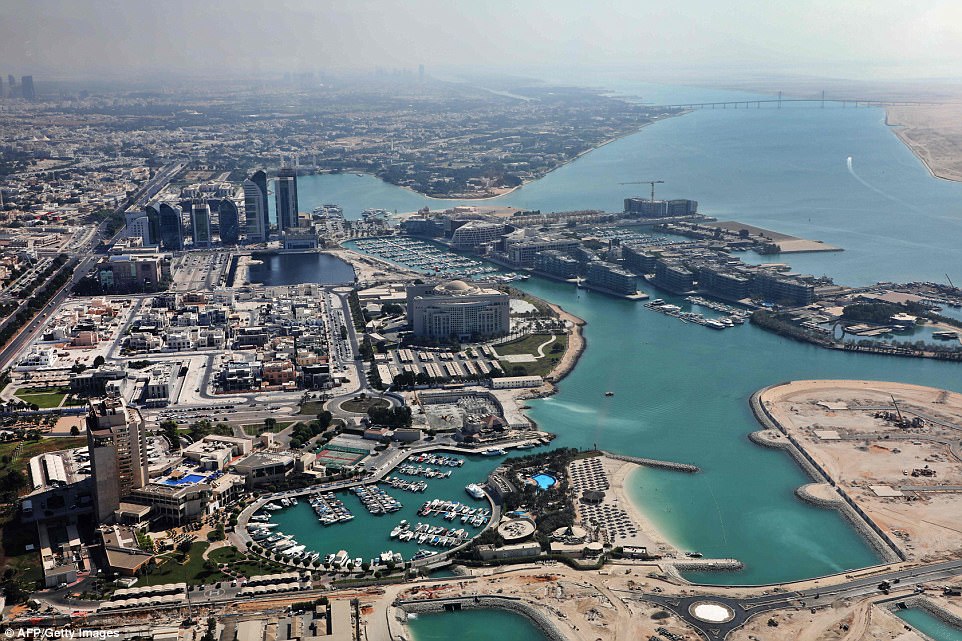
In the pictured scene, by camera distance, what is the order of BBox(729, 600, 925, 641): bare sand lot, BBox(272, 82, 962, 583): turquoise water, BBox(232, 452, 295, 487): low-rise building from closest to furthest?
BBox(729, 600, 925, 641): bare sand lot < BBox(272, 82, 962, 583): turquoise water < BBox(232, 452, 295, 487): low-rise building

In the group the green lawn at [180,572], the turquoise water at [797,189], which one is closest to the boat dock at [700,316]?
the turquoise water at [797,189]

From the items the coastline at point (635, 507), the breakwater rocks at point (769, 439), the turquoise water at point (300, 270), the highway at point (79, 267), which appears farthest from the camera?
the turquoise water at point (300, 270)

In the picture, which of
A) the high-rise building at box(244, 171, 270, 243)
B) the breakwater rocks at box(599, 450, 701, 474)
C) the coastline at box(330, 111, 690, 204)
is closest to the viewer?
the breakwater rocks at box(599, 450, 701, 474)

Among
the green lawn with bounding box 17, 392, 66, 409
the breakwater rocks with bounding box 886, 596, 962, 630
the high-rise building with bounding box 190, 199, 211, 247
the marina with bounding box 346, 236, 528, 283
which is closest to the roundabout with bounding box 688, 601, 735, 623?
the breakwater rocks with bounding box 886, 596, 962, 630

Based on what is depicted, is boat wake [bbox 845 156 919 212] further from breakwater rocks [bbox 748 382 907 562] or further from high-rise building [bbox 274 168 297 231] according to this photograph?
breakwater rocks [bbox 748 382 907 562]

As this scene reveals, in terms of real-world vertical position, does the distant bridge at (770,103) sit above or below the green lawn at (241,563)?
above

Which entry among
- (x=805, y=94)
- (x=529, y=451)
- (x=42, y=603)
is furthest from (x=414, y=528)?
(x=805, y=94)

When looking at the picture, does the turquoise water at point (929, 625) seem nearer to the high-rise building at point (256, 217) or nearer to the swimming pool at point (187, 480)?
the swimming pool at point (187, 480)
